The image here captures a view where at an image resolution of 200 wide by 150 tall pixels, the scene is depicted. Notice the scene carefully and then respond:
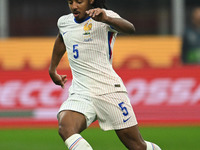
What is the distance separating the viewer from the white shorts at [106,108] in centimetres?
522

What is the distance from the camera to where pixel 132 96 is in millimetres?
10930

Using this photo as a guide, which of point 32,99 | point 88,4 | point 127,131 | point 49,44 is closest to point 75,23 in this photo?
point 88,4

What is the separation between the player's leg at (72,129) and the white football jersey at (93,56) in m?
0.27

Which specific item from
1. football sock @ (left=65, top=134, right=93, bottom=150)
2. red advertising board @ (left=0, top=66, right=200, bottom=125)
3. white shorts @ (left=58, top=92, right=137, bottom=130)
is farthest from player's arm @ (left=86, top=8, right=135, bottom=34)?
red advertising board @ (left=0, top=66, right=200, bottom=125)

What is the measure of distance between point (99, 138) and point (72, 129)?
4.23m

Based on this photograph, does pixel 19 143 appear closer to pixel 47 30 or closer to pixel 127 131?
pixel 127 131

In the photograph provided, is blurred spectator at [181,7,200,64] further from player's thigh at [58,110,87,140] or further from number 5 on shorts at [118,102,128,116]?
player's thigh at [58,110,87,140]

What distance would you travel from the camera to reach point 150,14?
20.5 metres

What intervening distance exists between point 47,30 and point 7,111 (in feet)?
31.3

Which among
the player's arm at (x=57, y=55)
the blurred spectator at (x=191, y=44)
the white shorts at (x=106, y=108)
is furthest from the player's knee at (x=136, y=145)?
the blurred spectator at (x=191, y=44)

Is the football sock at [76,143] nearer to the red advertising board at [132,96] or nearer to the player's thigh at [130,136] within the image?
the player's thigh at [130,136]

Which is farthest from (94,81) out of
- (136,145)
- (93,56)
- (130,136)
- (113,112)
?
(136,145)

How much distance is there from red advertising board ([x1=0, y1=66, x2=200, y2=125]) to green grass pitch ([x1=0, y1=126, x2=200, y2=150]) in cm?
51

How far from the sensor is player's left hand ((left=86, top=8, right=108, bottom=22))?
4.62 metres
